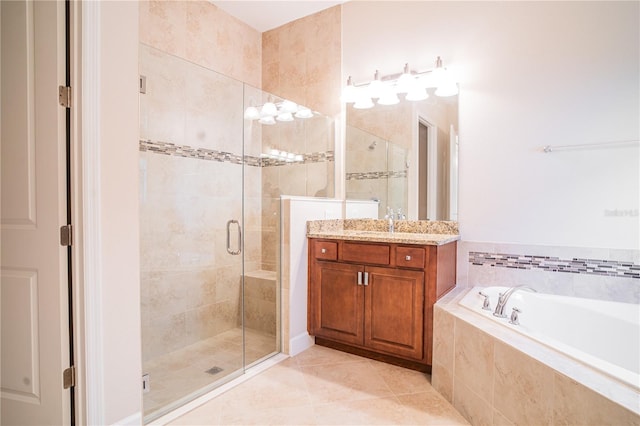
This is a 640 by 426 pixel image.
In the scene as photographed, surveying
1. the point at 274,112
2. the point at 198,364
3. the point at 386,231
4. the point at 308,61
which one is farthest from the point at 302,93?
the point at 198,364

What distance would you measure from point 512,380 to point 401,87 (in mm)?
2190

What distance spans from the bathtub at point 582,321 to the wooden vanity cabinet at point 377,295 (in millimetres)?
266

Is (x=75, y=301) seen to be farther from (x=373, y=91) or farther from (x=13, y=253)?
(x=373, y=91)

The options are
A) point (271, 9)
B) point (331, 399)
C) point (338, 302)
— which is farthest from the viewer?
point (271, 9)

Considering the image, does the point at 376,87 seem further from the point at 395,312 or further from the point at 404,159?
the point at 395,312

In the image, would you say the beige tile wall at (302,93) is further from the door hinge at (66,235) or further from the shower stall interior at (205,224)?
the door hinge at (66,235)

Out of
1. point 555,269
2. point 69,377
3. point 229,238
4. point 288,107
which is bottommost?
point 69,377

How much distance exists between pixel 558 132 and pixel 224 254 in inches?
94.0

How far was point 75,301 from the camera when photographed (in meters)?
1.46

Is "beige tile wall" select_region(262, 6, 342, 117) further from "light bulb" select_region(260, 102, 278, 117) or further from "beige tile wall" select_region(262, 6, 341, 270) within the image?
"light bulb" select_region(260, 102, 278, 117)

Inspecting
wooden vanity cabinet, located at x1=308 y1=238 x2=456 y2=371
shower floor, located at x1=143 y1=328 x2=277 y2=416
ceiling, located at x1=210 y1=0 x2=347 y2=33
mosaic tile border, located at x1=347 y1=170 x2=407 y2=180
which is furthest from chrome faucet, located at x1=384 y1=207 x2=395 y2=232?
ceiling, located at x1=210 y1=0 x2=347 y2=33

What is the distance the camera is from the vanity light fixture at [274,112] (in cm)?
255

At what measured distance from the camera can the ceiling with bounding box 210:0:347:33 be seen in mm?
3043

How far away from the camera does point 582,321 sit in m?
2.01
